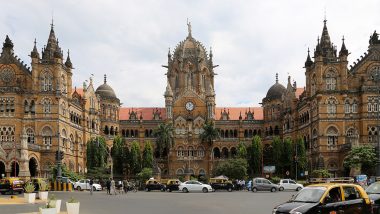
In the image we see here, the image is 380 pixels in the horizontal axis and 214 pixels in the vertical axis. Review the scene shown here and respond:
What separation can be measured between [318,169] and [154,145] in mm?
39422

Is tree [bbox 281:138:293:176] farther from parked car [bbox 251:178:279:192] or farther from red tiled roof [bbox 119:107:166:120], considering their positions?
red tiled roof [bbox 119:107:166:120]

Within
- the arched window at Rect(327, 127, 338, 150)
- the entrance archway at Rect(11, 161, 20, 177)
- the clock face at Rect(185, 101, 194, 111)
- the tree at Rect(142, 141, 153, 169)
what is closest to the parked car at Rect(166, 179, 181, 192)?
the entrance archway at Rect(11, 161, 20, 177)

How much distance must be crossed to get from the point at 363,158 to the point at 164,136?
41506 mm

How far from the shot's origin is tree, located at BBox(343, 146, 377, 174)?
219ft

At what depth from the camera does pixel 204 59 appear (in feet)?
380

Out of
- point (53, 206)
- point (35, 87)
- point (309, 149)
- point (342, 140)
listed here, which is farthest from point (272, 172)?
point (53, 206)

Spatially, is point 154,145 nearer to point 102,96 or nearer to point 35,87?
point 102,96

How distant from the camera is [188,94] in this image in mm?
107000

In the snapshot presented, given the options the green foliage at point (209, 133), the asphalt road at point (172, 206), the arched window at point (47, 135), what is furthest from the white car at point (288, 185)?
the green foliage at point (209, 133)

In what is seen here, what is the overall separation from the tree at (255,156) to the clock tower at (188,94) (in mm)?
13116

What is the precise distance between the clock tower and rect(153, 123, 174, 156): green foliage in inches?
153

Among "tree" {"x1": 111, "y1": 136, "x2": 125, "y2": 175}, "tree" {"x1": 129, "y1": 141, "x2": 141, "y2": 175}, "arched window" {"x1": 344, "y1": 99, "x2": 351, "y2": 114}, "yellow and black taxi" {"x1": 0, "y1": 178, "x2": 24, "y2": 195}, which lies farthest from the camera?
"tree" {"x1": 111, "y1": 136, "x2": 125, "y2": 175}

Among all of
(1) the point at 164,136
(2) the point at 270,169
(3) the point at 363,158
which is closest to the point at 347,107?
(3) the point at 363,158

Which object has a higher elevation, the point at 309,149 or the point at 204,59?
the point at 204,59
